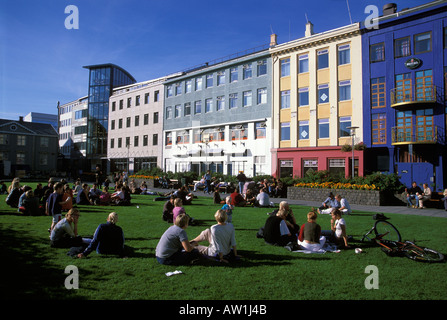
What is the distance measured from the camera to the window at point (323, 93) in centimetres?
2902

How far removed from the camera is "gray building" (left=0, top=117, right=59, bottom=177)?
60.5 m

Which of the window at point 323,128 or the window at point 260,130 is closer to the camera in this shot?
the window at point 323,128

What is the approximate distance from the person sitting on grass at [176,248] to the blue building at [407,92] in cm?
2228

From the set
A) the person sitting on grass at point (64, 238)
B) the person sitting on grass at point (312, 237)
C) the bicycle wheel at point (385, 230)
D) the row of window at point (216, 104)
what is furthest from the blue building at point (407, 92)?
the person sitting on grass at point (64, 238)

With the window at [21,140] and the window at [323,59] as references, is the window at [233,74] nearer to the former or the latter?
the window at [323,59]

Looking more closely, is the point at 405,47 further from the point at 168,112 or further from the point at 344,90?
the point at 168,112

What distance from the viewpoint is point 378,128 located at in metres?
25.7

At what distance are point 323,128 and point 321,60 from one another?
684 cm

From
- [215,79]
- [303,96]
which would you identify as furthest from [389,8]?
[215,79]

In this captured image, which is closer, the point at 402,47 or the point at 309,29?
the point at 402,47

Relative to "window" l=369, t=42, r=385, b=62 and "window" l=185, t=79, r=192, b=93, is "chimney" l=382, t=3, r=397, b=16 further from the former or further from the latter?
"window" l=185, t=79, r=192, b=93

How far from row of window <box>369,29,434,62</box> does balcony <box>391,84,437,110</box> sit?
2891 millimetres

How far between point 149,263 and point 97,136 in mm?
60019

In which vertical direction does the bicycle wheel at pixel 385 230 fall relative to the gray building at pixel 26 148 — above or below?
below
